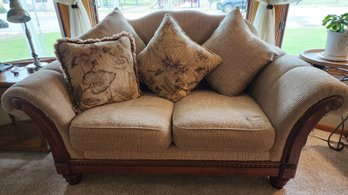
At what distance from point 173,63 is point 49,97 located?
78 centimetres

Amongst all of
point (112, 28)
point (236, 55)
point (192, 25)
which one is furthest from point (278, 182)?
point (112, 28)

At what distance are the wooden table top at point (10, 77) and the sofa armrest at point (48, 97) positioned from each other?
1.23 ft

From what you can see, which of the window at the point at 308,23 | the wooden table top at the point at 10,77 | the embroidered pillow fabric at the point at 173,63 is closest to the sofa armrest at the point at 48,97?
the wooden table top at the point at 10,77

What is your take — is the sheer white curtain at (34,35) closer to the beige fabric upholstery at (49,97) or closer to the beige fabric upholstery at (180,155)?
the beige fabric upholstery at (49,97)

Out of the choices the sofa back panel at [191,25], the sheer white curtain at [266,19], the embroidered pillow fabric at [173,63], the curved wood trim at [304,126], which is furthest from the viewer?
the sheer white curtain at [266,19]

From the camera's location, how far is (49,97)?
49.0 inches

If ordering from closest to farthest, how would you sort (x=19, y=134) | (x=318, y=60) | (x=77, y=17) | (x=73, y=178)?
Result: (x=73, y=178) → (x=318, y=60) → (x=19, y=134) → (x=77, y=17)

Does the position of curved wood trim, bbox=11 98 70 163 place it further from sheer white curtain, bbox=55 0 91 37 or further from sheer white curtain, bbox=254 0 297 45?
sheer white curtain, bbox=254 0 297 45

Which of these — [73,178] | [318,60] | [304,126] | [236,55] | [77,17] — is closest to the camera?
[304,126]

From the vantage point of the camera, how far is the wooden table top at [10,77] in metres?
1.57

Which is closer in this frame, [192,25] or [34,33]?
[192,25]

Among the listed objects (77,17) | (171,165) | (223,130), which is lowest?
(171,165)

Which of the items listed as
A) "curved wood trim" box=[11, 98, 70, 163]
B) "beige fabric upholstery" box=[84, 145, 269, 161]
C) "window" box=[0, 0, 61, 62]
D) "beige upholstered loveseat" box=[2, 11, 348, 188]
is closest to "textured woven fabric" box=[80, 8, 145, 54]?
"beige upholstered loveseat" box=[2, 11, 348, 188]

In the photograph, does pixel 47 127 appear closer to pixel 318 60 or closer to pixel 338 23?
pixel 318 60
